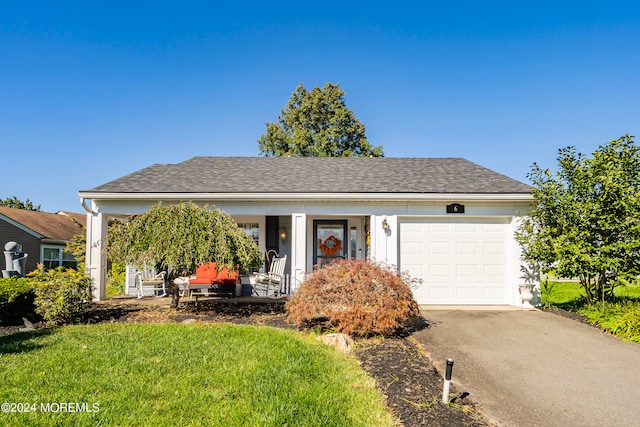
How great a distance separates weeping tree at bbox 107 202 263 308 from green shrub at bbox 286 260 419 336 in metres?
1.59

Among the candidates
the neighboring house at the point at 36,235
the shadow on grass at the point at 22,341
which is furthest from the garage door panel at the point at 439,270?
the neighboring house at the point at 36,235

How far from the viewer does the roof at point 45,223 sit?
2000 centimetres

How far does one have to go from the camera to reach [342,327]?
5965mm

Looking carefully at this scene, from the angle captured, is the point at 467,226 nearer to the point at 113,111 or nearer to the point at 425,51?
the point at 425,51

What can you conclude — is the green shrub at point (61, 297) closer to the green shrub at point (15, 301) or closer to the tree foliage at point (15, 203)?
the green shrub at point (15, 301)

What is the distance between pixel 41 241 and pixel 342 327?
20.9 metres

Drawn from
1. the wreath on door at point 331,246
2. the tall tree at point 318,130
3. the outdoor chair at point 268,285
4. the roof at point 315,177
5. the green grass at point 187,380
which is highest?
the tall tree at point 318,130

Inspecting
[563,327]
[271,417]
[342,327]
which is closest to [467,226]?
[563,327]

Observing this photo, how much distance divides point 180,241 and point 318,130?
68.4 ft

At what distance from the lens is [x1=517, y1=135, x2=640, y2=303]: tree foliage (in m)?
7.34

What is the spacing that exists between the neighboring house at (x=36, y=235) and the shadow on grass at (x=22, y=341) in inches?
539

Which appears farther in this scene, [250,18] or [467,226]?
[250,18]

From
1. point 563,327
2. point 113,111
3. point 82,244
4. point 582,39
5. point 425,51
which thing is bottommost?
point 563,327

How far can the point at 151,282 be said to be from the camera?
1026 centimetres
